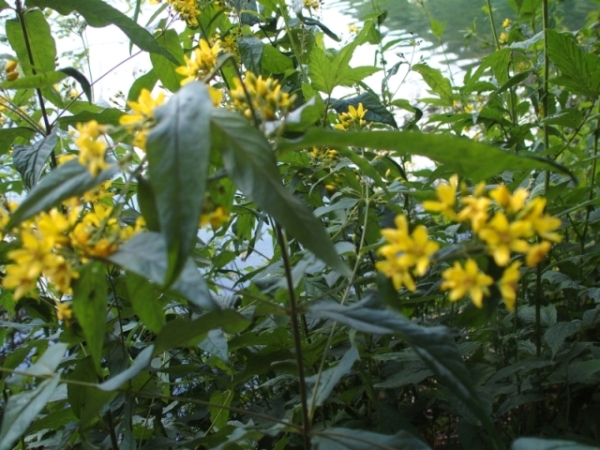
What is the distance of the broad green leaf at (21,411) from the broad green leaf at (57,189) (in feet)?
0.53

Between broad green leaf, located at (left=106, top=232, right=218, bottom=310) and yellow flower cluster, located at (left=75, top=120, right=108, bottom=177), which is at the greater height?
yellow flower cluster, located at (left=75, top=120, right=108, bottom=177)

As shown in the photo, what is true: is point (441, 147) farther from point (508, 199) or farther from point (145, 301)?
point (145, 301)

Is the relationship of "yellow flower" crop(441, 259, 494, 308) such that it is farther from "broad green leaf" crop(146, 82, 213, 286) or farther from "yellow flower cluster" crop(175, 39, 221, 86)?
"yellow flower cluster" crop(175, 39, 221, 86)

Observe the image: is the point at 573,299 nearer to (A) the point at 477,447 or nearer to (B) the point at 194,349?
(A) the point at 477,447

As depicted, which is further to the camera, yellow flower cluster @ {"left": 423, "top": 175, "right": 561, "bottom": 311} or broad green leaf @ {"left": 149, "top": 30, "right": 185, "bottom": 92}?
broad green leaf @ {"left": 149, "top": 30, "right": 185, "bottom": 92}

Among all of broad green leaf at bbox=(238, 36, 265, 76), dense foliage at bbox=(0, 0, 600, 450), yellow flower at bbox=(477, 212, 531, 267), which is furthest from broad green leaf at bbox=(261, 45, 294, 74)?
yellow flower at bbox=(477, 212, 531, 267)

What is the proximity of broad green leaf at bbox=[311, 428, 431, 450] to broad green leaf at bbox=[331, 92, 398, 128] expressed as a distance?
0.52m

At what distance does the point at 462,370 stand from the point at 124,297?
19.2 inches

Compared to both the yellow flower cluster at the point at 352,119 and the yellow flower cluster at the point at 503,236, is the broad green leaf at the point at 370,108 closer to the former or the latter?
the yellow flower cluster at the point at 352,119

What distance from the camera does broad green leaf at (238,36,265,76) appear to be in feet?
2.88

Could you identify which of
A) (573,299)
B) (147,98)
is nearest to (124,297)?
(147,98)

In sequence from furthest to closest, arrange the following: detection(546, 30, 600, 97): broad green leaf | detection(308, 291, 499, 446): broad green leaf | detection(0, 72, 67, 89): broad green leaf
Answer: detection(546, 30, 600, 97): broad green leaf < detection(0, 72, 67, 89): broad green leaf < detection(308, 291, 499, 446): broad green leaf

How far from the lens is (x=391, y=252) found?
426mm

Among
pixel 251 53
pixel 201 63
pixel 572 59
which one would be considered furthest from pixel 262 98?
pixel 572 59
